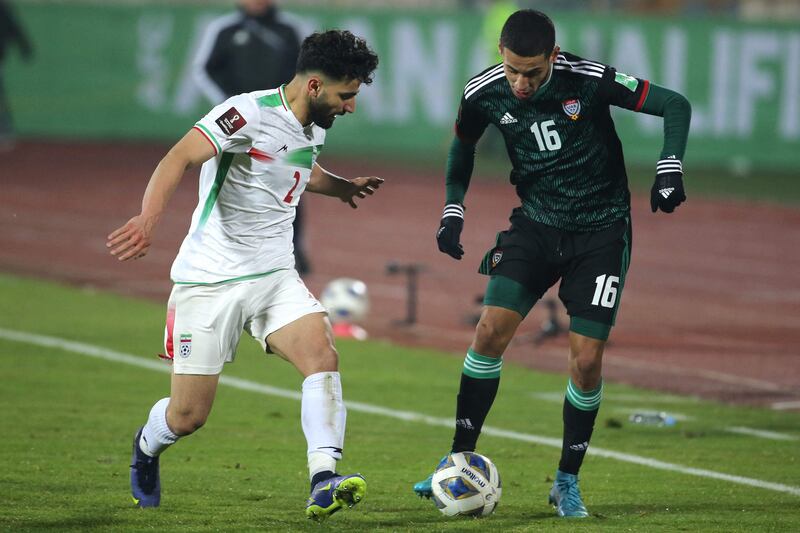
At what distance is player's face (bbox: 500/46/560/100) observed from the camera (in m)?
6.21

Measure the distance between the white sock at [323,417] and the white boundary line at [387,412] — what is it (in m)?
2.41

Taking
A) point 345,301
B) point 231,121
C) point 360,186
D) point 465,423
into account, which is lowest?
point 345,301

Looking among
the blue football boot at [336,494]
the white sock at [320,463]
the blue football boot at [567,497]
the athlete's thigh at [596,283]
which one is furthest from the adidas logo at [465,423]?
the blue football boot at [336,494]

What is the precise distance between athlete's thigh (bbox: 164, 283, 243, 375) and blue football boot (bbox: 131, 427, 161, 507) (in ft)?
1.43

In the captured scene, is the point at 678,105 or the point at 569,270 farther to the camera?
the point at 569,270

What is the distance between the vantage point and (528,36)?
6176 millimetres

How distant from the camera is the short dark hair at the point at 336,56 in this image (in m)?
5.93

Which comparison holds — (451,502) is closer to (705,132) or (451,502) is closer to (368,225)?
(368,225)

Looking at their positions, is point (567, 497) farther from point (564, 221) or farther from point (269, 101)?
point (269, 101)

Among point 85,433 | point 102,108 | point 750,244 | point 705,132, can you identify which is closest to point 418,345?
point 85,433

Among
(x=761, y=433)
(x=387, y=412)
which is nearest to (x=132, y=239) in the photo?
(x=387, y=412)

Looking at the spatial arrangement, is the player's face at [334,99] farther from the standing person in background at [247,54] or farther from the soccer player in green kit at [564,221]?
the standing person in background at [247,54]

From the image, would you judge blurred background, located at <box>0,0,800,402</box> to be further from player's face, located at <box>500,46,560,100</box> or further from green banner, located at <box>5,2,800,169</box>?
player's face, located at <box>500,46,560,100</box>

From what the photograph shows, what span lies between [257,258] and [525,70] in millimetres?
1366
